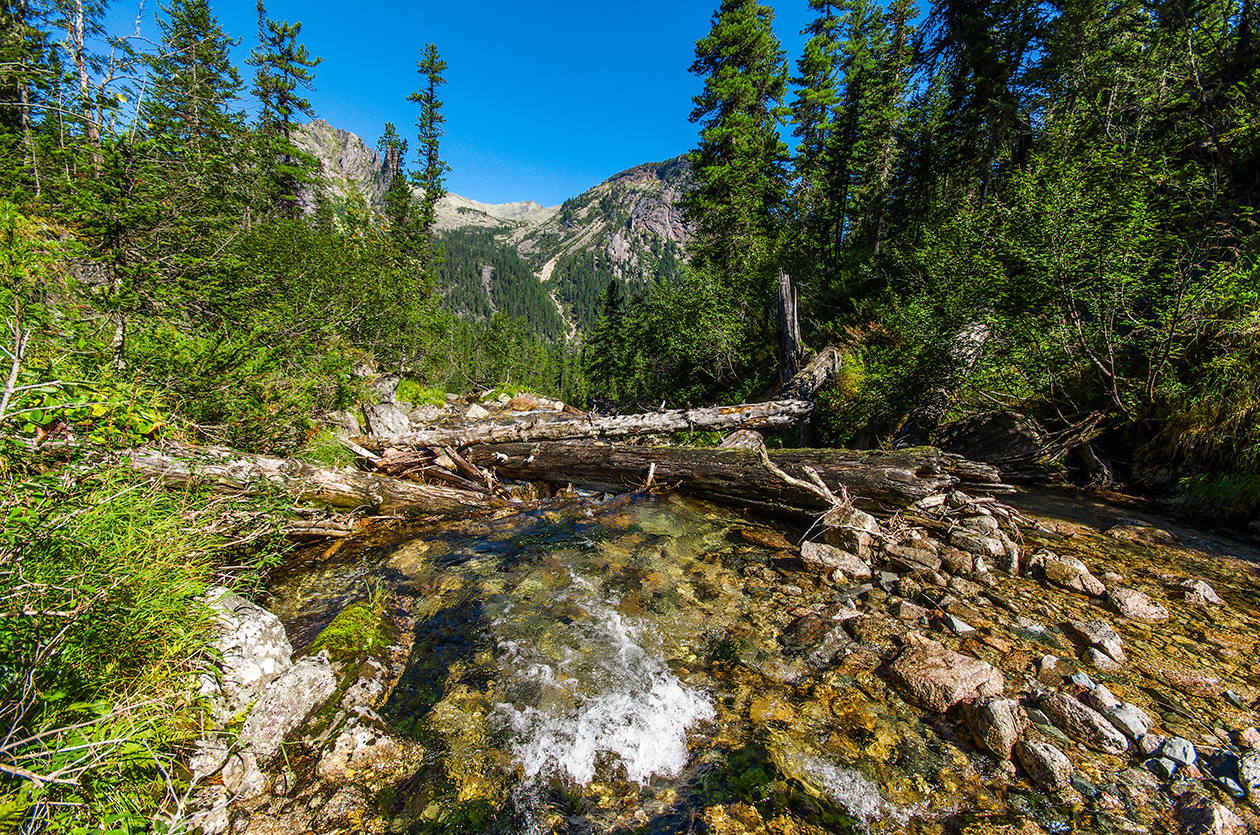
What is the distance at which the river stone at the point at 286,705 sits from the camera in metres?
3.03

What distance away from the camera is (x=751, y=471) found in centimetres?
816

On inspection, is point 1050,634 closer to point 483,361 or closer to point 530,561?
point 530,561

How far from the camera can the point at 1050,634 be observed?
14.6ft

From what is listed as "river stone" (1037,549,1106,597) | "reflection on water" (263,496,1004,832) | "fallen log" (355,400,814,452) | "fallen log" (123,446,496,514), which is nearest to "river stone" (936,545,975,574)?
"river stone" (1037,549,1106,597)

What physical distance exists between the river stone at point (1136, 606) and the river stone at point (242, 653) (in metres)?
8.52

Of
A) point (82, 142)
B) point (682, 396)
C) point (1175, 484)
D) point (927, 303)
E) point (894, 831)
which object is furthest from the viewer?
point (682, 396)

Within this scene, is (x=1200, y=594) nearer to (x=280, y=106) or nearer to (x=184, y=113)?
(x=184, y=113)

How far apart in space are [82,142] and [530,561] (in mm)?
9226

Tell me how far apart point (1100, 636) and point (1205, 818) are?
2.00 meters

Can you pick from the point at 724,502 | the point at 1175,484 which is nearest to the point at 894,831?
the point at 724,502

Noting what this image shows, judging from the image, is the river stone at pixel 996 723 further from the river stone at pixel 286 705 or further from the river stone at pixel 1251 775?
the river stone at pixel 286 705

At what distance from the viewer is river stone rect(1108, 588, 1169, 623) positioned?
467 cm

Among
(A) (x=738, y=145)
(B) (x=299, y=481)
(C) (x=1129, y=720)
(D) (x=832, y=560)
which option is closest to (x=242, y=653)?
(B) (x=299, y=481)

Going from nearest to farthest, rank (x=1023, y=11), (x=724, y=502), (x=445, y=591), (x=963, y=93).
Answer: (x=445, y=591) → (x=724, y=502) → (x=1023, y=11) → (x=963, y=93)
